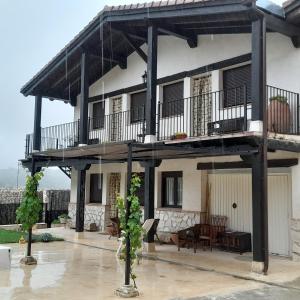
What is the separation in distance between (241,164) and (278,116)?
94.5 inches

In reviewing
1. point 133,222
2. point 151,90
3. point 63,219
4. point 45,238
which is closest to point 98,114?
point 63,219

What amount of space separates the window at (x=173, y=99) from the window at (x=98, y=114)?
12.3ft

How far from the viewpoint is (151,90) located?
12.1 metres

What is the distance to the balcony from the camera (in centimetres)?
1079

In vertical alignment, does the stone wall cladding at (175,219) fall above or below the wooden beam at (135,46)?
below

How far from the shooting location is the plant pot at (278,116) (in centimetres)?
1058

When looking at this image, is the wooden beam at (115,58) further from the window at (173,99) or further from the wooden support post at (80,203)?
the wooden support post at (80,203)

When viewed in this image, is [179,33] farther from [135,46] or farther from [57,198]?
[57,198]

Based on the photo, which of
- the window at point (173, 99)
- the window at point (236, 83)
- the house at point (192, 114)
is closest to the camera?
the house at point (192, 114)

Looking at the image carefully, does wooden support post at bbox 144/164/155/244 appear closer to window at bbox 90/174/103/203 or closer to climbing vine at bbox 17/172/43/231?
climbing vine at bbox 17/172/43/231

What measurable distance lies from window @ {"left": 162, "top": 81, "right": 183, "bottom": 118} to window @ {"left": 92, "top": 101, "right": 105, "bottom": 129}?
12.3ft

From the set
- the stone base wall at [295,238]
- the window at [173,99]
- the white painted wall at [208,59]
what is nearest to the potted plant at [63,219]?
the white painted wall at [208,59]

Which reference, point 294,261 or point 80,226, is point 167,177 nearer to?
point 80,226

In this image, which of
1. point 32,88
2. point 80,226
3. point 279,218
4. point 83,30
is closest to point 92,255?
point 80,226
